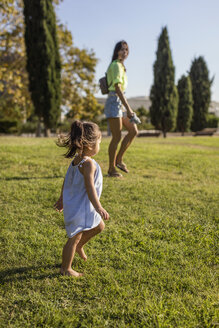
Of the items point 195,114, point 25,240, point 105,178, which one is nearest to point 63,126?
point 195,114

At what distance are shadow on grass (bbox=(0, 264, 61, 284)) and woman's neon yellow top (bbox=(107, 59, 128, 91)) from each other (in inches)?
144

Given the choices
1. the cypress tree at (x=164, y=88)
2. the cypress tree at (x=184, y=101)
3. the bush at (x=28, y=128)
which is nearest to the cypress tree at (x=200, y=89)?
the cypress tree at (x=184, y=101)

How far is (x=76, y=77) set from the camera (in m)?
23.4

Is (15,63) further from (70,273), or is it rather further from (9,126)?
(70,273)

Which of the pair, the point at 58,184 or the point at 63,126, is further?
the point at 63,126

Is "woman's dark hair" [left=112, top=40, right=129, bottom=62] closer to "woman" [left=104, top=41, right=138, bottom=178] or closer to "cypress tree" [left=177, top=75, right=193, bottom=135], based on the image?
"woman" [left=104, top=41, right=138, bottom=178]

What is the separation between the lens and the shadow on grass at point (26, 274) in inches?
94.4

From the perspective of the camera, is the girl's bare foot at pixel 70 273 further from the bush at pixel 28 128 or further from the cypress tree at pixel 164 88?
the bush at pixel 28 128

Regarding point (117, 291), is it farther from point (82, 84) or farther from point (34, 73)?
point (82, 84)

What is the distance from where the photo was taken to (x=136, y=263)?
8.70 feet

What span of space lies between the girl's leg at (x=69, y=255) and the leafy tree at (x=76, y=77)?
21.5 meters

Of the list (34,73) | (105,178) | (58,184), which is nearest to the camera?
(58,184)

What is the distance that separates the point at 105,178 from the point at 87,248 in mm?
2712

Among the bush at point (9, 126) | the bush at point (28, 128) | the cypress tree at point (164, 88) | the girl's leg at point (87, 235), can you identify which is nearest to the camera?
the girl's leg at point (87, 235)
